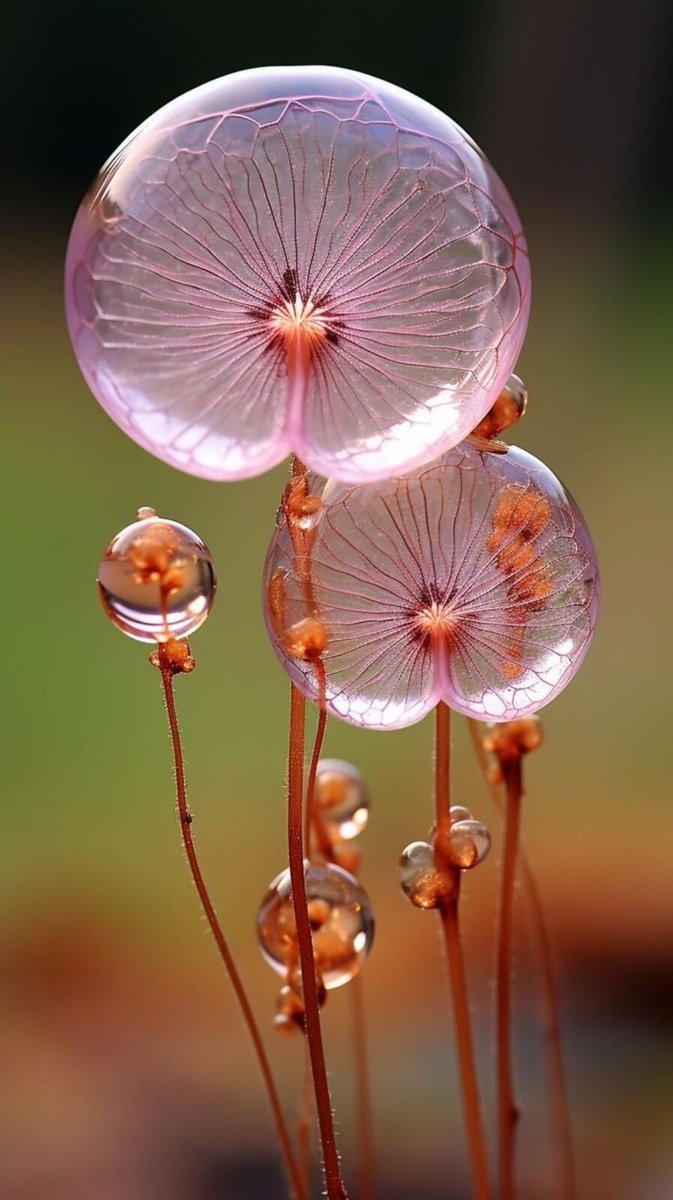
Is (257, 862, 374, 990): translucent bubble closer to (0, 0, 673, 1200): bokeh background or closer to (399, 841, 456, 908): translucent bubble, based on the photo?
(399, 841, 456, 908): translucent bubble

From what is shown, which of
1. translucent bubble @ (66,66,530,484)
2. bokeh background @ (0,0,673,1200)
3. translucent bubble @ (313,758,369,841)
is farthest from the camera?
bokeh background @ (0,0,673,1200)

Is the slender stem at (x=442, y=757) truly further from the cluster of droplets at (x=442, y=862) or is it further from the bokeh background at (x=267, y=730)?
the bokeh background at (x=267, y=730)

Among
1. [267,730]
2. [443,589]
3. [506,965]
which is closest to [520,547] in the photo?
[443,589]

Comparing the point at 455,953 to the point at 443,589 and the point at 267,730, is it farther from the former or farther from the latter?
the point at 267,730

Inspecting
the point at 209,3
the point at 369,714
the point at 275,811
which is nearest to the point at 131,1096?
the point at 275,811

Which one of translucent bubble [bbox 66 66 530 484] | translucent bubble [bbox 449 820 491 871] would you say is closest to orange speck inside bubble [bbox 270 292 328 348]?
translucent bubble [bbox 66 66 530 484]

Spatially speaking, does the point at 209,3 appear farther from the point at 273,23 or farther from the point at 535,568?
the point at 535,568

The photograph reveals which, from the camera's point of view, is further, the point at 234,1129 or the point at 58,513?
the point at 58,513
